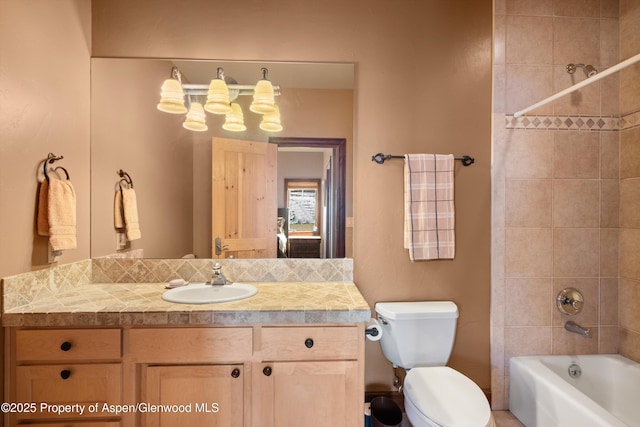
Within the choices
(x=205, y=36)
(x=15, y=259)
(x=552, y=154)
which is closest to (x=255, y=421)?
(x=15, y=259)

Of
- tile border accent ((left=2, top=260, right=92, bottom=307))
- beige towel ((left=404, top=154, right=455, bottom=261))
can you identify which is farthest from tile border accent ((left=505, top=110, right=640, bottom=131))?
tile border accent ((left=2, top=260, right=92, bottom=307))

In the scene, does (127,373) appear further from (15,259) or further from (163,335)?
(15,259)

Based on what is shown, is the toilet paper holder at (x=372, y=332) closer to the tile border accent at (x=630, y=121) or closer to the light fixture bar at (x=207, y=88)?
the light fixture bar at (x=207, y=88)

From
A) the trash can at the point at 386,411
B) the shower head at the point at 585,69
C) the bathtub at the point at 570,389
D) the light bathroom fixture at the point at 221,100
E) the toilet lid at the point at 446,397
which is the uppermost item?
the shower head at the point at 585,69

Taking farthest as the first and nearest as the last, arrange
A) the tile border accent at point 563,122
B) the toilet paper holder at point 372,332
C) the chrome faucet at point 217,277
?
1. the tile border accent at point 563,122
2. the chrome faucet at point 217,277
3. the toilet paper holder at point 372,332

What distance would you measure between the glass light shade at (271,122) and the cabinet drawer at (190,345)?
1.11 m

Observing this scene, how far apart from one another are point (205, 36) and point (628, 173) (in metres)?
2.64

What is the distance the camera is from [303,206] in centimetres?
168

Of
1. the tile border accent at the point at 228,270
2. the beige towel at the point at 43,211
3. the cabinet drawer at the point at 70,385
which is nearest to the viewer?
the cabinet drawer at the point at 70,385

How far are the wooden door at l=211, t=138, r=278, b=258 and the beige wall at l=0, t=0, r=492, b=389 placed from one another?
1.67 ft

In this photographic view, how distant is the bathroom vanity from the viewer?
112 centimetres

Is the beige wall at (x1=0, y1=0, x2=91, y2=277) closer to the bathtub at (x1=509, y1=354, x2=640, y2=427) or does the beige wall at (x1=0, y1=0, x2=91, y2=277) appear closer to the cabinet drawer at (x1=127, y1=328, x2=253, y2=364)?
the cabinet drawer at (x1=127, y1=328, x2=253, y2=364)

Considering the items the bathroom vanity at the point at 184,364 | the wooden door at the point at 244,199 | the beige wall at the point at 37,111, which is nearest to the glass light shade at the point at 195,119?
the wooden door at the point at 244,199

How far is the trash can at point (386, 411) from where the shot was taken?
1.52 metres
